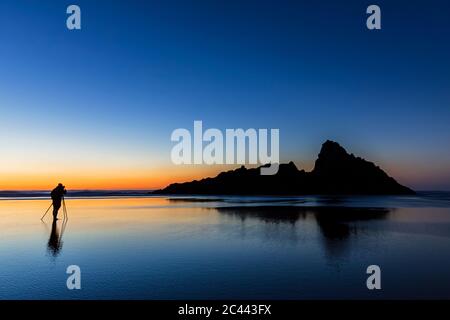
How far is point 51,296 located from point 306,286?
21.5ft

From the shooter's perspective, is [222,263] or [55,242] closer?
[222,263]

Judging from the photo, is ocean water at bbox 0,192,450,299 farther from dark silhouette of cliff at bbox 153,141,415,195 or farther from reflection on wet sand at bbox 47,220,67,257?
dark silhouette of cliff at bbox 153,141,415,195

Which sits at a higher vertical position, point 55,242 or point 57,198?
point 57,198

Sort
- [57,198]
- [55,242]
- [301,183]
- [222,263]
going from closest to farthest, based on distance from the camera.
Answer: [222,263] → [55,242] → [57,198] → [301,183]

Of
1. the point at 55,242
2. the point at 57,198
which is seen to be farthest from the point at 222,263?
the point at 57,198

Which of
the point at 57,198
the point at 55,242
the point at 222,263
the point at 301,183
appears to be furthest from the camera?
the point at 301,183

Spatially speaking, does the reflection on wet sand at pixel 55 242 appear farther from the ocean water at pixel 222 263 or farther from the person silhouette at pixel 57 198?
the person silhouette at pixel 57 198

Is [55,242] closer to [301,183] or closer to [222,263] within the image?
[222,263]

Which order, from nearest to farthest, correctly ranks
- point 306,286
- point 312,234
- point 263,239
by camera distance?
point 306,286
point 263,239
point 312,234

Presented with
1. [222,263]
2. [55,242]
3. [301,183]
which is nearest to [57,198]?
[55,242]

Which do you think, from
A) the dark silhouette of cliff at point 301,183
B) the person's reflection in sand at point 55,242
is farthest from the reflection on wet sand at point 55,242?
the dark silhouette of cliff at point 301,183

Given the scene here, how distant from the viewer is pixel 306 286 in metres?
9.98
